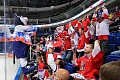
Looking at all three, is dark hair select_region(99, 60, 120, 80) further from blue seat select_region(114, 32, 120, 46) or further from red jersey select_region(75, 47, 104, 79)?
blue seat select_region(114, 32, 120, 46)

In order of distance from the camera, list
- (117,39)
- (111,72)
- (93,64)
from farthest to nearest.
A: 1. (117,39)
2. (93,64)
3. (111,72)

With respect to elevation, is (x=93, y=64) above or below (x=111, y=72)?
below

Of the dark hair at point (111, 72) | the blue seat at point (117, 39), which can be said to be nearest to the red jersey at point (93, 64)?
the blue seat at point (117, 39)

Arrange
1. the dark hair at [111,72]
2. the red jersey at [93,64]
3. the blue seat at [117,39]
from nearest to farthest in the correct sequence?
the dark hair at [111,72] < the red jersey at [93,64] < the blue seat at [117,39]

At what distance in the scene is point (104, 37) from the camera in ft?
7.05

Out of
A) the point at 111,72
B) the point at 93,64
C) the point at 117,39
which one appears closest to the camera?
the point at 111,72

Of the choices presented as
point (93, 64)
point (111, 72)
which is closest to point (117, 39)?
point (93, 64)

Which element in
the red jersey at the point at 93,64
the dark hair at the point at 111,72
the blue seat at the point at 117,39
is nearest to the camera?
the dark hair at the point at 111,72

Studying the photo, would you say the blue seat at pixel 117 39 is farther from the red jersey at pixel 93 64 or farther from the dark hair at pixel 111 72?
the dark hair at pixel 111 72

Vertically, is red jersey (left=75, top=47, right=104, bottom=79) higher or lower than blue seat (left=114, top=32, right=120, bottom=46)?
lower

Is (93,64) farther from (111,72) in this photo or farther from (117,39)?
(111,72)

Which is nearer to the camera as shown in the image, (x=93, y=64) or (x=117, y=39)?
(x=93, y=64)

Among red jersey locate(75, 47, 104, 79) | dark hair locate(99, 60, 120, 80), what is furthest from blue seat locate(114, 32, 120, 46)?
dark hair locate(99, 60, 120, 80)

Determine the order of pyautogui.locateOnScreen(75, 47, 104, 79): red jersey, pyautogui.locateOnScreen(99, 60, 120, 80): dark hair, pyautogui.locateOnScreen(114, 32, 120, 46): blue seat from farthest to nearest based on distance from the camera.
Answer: pyautogui.locateOnScreen(114, 32, 120, 46): blue seat < pyautogui.locateOnScreen(75, 47, 104, 79): red jersey < pyautogui.locateOnScreen(99, 60, 120, 80): dark hair
